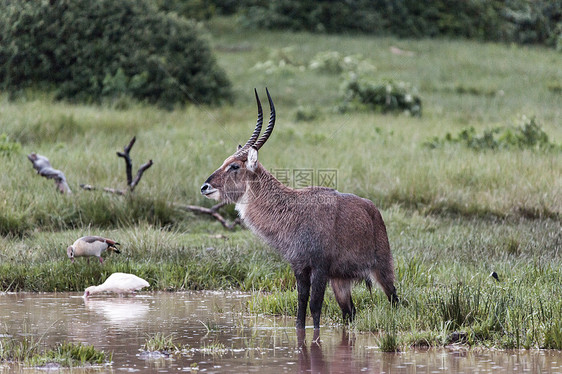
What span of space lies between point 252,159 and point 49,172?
5992 mm

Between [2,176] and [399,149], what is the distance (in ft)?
23.8

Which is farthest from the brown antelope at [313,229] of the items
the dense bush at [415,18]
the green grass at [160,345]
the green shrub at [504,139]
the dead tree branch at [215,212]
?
the dense bush at [415,18]

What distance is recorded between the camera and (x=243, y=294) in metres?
8.76

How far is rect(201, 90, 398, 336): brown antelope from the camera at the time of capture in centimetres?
684

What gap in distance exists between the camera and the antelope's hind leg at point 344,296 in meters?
7.15

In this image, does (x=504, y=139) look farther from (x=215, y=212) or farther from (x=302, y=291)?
(x=302, y=291)

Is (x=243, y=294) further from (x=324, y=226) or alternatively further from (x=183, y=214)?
(x=183, y=214)

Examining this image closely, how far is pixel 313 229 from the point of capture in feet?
22.5

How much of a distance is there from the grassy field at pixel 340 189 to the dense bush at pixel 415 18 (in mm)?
12245

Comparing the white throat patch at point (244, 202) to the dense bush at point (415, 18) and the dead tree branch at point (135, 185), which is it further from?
the dense bush at point (415, 18)

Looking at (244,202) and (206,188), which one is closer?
(206,188)

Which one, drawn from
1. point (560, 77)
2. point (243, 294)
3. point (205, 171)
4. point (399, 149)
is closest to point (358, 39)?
point (560, 77)

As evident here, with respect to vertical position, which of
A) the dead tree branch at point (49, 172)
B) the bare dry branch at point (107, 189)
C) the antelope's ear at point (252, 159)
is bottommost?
the bare dry branch at point (107, 189)

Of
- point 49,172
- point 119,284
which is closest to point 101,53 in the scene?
point 49,172
